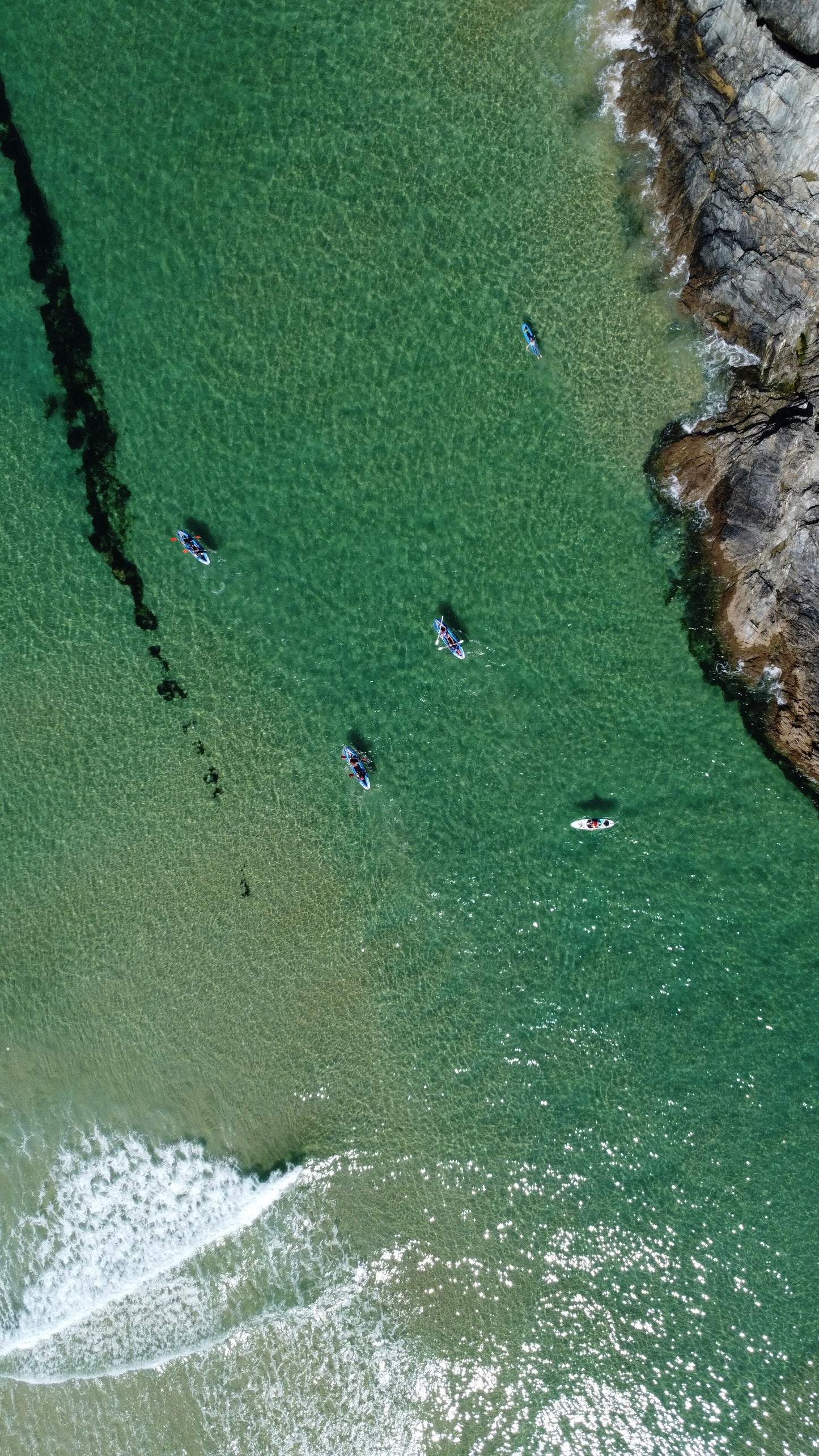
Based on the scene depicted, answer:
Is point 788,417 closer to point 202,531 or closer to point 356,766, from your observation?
point 356,766

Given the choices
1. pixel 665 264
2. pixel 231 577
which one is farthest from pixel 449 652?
pixel 665 264

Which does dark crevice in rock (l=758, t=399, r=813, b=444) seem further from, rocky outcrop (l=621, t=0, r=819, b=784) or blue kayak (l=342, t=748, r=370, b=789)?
blue kayak (l=342, t=748, r=370, b=789)

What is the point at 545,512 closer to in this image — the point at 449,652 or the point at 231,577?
the point at 449,652

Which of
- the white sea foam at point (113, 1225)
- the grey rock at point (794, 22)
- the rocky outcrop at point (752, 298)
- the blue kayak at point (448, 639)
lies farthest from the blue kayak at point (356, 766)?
the grey rock at point (794, 22)

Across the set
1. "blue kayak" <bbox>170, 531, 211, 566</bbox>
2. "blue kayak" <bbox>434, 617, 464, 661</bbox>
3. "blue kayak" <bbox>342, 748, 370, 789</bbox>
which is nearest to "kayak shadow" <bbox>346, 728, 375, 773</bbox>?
"blue kayak" <bbox>342, 748, 370, 789</bbox>

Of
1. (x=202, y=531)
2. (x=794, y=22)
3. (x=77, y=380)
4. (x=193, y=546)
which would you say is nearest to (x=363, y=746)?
(x=193, y=546)

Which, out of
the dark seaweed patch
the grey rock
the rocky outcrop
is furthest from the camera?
the dark seaweed patch

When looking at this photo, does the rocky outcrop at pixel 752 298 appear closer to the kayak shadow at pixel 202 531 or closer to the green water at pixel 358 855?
the green water at pixel 358 855
